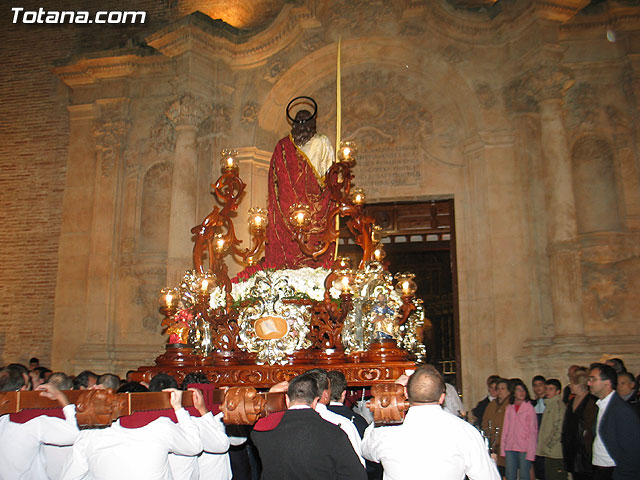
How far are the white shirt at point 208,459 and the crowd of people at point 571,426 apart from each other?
6.19ft

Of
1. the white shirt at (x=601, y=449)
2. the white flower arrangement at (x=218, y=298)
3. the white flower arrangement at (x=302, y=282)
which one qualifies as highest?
the white flower arrangement at (x=302, y=282)

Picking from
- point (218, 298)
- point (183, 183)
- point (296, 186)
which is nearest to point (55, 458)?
point (218, 298)

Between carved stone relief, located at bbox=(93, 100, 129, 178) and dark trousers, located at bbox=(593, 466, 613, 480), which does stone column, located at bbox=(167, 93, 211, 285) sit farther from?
dark trousers, located at bbox=(593, 466, 613, 480)

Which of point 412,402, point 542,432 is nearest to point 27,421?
point 412,402

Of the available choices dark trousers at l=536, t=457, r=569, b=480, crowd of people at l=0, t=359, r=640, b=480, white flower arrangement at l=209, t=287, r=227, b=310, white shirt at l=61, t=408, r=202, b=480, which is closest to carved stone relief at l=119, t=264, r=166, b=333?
white flower arrangement at l=209, t=287, r=227, b=310

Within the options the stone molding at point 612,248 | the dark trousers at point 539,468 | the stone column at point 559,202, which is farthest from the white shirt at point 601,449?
the stone molding at point 612,248

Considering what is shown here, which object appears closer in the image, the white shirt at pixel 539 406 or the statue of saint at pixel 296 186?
the statue of saint at pixel 296 186

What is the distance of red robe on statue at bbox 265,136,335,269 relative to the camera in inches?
321

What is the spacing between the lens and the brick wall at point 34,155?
43.6 feet

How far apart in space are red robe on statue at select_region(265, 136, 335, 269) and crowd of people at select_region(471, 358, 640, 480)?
3040 millimetres

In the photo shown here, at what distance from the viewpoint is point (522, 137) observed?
10969 mm

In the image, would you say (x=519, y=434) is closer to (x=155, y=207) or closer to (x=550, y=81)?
(x=550, y=81)

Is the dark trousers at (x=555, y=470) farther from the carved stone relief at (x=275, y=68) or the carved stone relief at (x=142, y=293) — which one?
the carved stone relief at (x=275, y=68)

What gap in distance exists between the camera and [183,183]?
11516 millimetres
